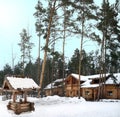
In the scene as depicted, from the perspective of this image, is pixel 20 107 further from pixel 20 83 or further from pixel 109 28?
pixel 109 28

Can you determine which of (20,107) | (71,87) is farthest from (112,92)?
(20,107)

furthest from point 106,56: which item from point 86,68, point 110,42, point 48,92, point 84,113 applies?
point 86,68

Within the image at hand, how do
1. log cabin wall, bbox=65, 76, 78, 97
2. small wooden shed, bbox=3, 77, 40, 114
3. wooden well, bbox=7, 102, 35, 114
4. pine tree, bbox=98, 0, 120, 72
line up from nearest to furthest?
wooden well, bbox=7, 102, 35, 114 → small wooden shed, bbox=3, 77, 40, 114 → pine tree, bbox=98, 0, 120, 72 → log cabin wall, bbox=65, 76, 78, 97

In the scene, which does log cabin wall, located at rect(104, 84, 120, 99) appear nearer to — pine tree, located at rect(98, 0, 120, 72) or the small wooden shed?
pine tree, located at rect(98, 0, 120, 72)

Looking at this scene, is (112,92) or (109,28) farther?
(112,92)

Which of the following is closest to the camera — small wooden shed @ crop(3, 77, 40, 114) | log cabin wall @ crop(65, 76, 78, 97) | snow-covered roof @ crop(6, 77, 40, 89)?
small wooden shed @ crop(3, 77, 40, 114)

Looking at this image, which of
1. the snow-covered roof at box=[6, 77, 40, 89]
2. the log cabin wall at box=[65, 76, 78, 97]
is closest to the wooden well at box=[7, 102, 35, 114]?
the snow-covered roof at box=[6, 77, 40, 89]

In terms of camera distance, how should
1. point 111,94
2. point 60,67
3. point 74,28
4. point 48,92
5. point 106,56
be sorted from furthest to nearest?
point 60,67, point 48,92, point 111,94, point 106,56, point 74,28

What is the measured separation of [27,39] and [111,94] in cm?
2040

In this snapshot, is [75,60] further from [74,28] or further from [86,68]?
[74,28]

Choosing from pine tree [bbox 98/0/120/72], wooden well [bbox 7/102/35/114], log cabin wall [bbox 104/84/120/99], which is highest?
pine tree [bbox 98/0/120/72]

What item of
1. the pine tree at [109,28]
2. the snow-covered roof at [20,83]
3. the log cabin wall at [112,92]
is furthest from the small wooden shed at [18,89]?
the log cabin wall at [112,92]

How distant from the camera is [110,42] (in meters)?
36.9

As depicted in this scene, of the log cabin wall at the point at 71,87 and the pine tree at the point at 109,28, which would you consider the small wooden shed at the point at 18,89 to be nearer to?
the pine tree at the point at 109,28
